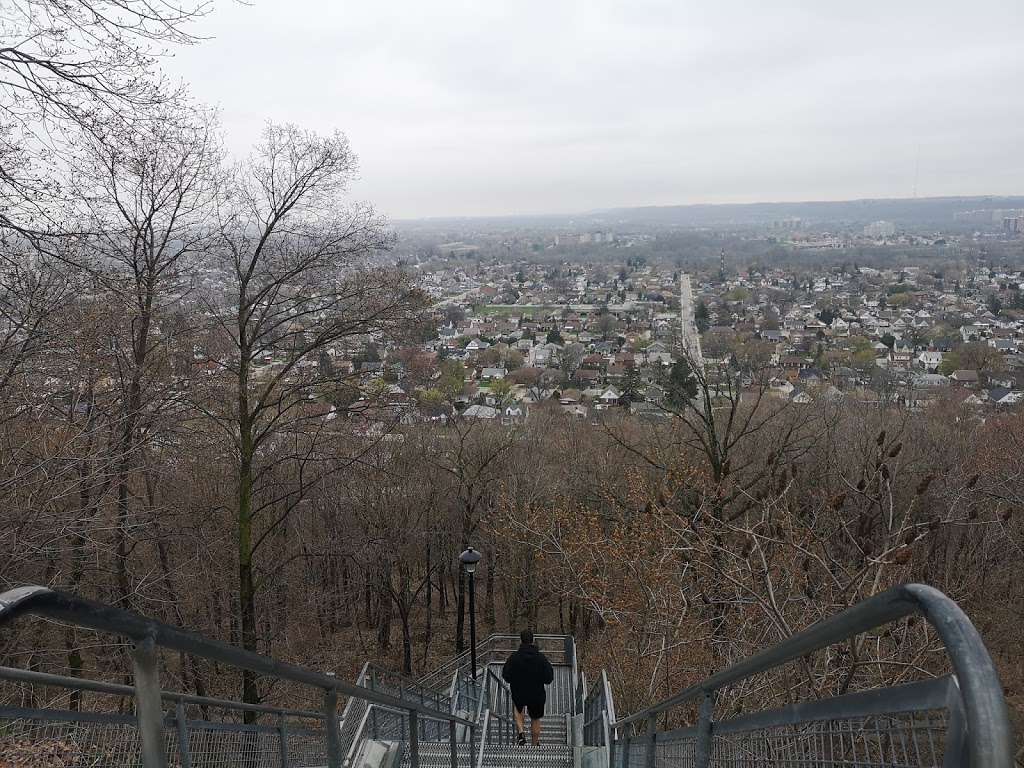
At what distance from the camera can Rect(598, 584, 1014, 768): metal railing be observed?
104 centimetres

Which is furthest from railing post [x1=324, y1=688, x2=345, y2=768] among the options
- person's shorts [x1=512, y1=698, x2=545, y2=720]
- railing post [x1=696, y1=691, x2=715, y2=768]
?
person's shorts [x1=512, y1=698, x2=545, y2=720]

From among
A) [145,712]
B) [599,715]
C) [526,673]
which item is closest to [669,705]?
[145,712]

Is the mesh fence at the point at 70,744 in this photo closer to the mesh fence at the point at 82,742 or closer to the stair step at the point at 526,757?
the mesh fence at the point at 82,742

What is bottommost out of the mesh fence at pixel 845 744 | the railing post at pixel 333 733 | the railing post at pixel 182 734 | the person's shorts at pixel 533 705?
the person's shorts at pixel 533 705

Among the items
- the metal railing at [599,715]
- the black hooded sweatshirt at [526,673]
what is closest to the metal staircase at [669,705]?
the metal railing at [599,715]

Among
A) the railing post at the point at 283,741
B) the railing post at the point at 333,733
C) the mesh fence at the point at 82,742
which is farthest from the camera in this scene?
the railing post at the point at 283,741

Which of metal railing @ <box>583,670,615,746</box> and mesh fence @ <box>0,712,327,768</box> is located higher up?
mesh fence @ <box>0,712,327,768</box>

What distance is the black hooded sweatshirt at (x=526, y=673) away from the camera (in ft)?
25.0

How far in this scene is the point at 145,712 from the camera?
1.70m

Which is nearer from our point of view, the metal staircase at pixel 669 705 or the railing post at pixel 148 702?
the metal staircase at pixel 669 705

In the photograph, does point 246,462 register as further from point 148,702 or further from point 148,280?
point 148,702

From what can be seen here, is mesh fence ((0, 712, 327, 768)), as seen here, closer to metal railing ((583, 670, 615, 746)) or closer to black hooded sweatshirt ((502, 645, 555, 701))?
metal railing ((583, 670, 615, 746))

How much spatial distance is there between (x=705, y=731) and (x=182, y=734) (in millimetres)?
2391

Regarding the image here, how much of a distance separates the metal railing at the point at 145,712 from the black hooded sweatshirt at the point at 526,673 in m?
2.64
